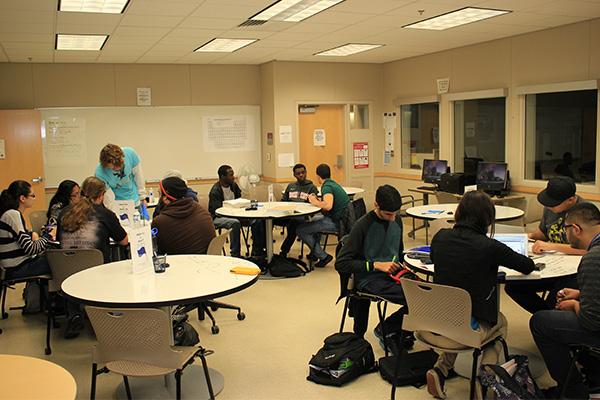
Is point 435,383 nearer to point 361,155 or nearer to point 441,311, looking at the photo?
point 441,311

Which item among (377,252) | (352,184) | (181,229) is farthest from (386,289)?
(352,184)

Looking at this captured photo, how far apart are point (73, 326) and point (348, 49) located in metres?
5.38

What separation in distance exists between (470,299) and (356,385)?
40.6 inches

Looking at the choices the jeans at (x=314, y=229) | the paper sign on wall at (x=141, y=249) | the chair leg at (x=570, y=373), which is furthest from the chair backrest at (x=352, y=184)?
the chair leg at (x=570, y=373)

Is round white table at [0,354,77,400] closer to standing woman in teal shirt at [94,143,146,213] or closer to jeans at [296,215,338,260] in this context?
standing woman in teal shirt at [94,143,146,213]

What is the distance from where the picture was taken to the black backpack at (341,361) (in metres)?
3.31

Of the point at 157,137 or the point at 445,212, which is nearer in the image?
the point at 445,212

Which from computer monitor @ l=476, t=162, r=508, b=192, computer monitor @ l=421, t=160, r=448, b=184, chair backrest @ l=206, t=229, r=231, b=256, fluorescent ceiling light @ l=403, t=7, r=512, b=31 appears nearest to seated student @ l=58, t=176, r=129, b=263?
chair backrest @ l=206, t=229, r=231, b=256

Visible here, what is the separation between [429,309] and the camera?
2867 millimetres

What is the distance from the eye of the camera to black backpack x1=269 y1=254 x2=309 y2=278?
5.84 metres

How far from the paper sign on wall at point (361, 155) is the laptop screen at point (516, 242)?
20.2 ft

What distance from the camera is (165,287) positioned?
9.64 feet

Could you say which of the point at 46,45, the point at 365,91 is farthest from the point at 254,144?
the point at 46,45

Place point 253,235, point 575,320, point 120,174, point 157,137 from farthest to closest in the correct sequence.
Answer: point 157,137 < point 253,235 < point 120,174 < point 575,320
